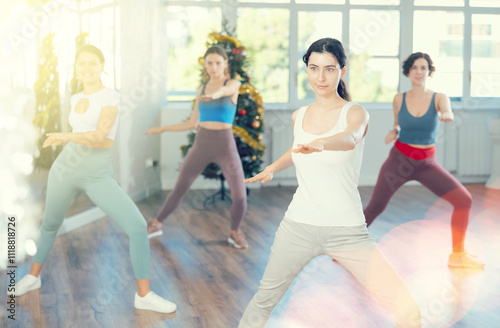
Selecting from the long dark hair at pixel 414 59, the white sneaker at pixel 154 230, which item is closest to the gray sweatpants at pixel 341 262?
the long dark hair at pixel 414 59

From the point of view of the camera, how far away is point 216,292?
3.66 metres

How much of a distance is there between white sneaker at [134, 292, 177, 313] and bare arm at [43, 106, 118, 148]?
85cm

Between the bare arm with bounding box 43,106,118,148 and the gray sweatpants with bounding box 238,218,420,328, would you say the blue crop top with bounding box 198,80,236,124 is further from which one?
the gray sweatpants with bounding box 238,218,420,328

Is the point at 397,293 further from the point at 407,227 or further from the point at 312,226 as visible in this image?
the point at 407,227

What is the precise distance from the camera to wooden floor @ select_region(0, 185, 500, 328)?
3.22 m

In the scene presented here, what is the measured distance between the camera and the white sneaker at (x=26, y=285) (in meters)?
3.56

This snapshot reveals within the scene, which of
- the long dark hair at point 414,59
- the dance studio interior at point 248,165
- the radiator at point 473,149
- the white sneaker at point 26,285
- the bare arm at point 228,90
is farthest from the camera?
the radiator at point 473,149

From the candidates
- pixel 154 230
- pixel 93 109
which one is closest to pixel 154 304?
pixel 93 109

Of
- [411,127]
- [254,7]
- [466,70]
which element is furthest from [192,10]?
[411,127]

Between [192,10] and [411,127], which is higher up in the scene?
[192,10]

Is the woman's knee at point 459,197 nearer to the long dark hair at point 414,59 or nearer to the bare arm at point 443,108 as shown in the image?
the bare arm at point 443,108

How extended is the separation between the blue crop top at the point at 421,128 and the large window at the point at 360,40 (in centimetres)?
391

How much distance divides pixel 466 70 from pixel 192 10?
3713mm

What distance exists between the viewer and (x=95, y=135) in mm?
3100
